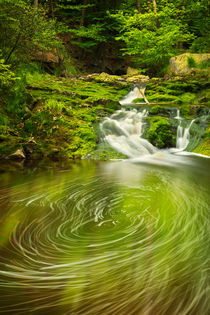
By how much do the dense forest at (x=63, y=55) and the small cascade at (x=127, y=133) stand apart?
0.69 meters

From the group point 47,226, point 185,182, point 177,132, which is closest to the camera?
point 47,226

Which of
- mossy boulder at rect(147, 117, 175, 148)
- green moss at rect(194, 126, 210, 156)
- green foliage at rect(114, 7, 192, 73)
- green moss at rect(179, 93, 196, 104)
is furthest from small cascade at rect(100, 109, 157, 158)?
green foliage at rect(114, 7, 192, 73)

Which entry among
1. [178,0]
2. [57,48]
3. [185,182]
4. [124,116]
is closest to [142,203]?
[185,182]

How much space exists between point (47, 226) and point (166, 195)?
207cm

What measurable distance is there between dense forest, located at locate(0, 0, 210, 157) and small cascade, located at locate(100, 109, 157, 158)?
69 centimetres

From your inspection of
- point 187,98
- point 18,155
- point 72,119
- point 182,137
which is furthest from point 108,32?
point 18,155

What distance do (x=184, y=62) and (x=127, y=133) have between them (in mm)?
8951

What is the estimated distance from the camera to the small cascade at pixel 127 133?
760cm

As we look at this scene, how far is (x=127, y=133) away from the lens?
27.5 feet

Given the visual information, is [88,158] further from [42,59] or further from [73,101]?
[42,59]

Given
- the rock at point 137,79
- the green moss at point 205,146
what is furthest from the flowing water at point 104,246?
the rock at point 137,79

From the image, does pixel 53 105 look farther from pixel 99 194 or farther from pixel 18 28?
pixel 99 194

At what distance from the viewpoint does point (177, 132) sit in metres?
8.44

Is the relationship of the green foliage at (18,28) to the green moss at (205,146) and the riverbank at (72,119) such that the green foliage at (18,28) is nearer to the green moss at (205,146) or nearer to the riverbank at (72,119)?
the riverbank at (72,119)
